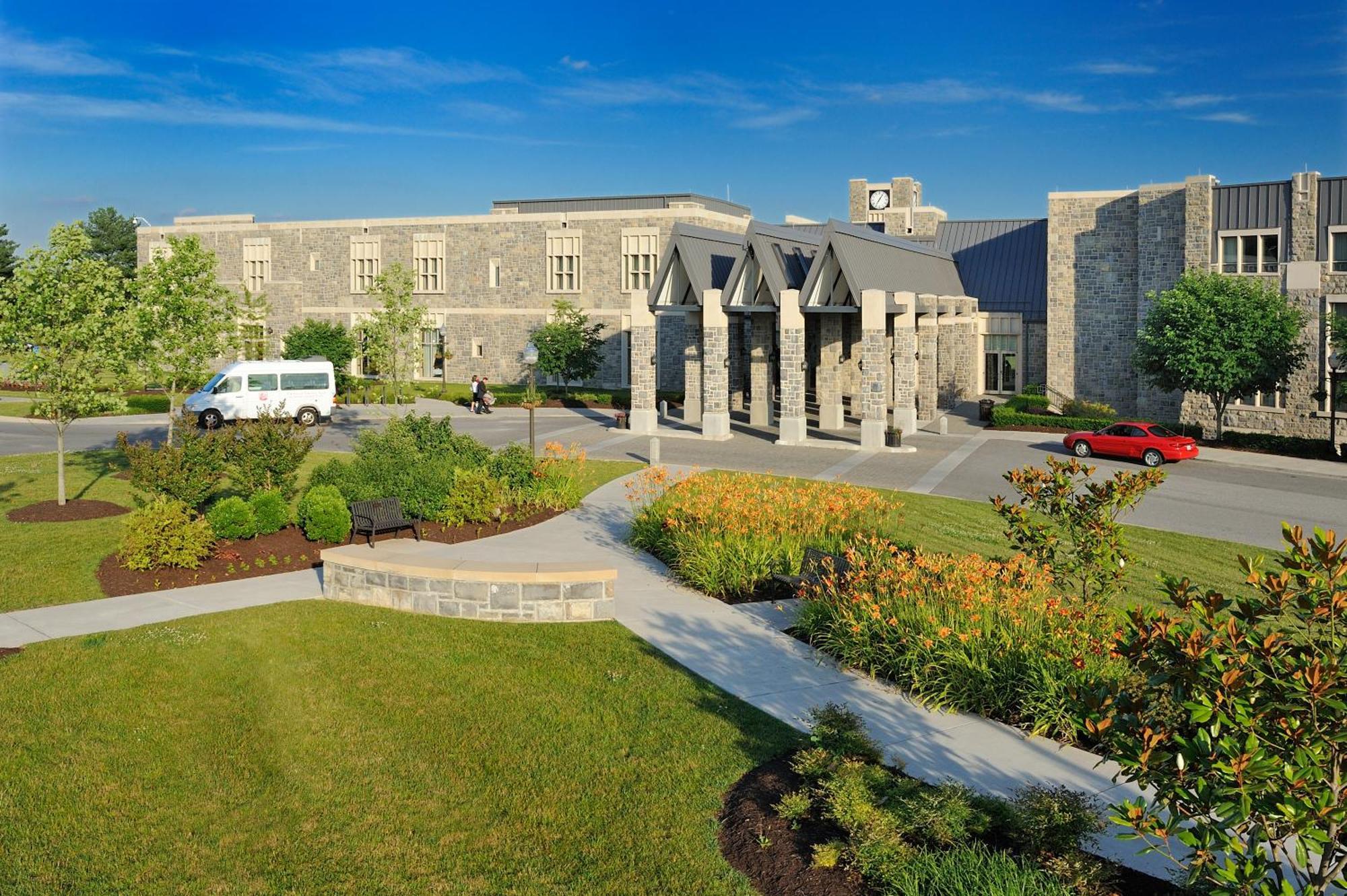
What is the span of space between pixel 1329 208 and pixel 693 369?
23.5m

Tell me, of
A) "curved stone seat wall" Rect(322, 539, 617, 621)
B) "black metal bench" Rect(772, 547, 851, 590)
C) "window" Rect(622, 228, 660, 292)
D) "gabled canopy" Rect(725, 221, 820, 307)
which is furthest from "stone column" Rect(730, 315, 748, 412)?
"curved stone seat wall" Rect(322, 539, 617, 621)

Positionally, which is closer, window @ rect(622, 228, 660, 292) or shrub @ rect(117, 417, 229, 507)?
shrub @ rect(117, 417, 229, 507)

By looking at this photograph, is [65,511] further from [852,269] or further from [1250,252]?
[1250,252]

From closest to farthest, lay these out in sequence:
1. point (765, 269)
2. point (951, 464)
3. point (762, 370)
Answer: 1. point (951, 464)
2. point (765, 269)
3. point (762, 370)

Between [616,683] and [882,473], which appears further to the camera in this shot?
[882,473]

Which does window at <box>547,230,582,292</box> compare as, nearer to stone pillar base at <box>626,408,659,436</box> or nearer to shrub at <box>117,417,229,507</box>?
stone pillar base at <box>626,408,659,436</box>

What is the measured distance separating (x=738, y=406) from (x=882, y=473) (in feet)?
50.7

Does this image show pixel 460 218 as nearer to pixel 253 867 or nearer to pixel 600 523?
pixel 600 523

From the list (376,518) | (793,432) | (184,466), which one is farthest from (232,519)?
(793,432)

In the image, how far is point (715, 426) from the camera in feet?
114

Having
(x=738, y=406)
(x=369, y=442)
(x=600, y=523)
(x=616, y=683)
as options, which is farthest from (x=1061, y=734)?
(x=738, y=406)

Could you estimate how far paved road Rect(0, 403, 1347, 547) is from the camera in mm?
23000

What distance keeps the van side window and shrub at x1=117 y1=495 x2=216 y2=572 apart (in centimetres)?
2147

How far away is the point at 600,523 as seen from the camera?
2014 cm
